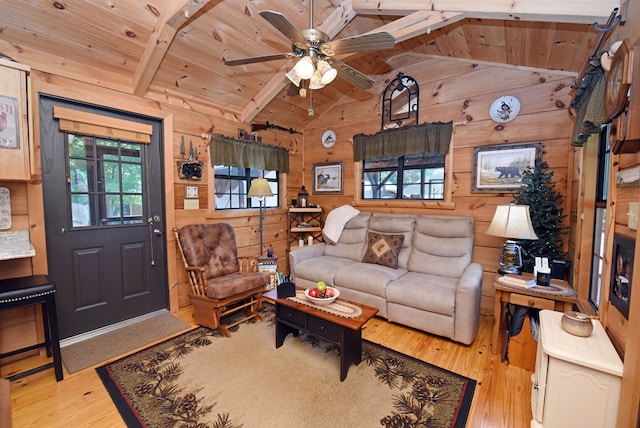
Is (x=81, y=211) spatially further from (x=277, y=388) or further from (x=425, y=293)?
(x=425, y=293)

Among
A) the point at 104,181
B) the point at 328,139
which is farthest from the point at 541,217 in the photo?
the point at 104,181

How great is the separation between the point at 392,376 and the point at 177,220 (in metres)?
2.70

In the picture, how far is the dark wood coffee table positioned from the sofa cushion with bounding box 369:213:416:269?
1316 millimetres

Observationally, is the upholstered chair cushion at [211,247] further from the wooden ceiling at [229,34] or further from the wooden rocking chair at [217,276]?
the wooden ceiling at [229,34]

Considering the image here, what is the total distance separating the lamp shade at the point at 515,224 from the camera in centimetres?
224

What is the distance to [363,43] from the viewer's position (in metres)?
1.81

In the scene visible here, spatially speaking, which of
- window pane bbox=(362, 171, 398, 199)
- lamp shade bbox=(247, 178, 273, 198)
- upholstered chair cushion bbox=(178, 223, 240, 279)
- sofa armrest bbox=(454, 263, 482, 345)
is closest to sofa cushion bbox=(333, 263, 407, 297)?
sofa armrest bbox=(454, 263, 482, 345)

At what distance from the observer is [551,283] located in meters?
2.27

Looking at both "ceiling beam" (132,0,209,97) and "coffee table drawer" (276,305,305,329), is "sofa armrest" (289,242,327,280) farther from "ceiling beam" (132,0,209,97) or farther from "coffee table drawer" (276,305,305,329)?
"ceiling beam" (132,0,209,97)

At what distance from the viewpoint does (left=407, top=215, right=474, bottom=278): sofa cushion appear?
294 centimetres

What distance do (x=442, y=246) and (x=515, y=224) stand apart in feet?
2.89

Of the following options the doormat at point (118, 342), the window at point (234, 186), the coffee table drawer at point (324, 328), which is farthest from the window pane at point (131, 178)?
Answer: the coffee table drawer at point (324, 328)

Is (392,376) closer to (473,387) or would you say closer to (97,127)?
(473,387)

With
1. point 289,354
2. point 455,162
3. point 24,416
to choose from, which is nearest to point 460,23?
point 455,162
